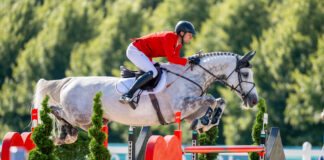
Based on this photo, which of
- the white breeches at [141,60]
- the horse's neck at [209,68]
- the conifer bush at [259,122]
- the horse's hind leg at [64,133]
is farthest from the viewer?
the horse's hind leg at [64,133]

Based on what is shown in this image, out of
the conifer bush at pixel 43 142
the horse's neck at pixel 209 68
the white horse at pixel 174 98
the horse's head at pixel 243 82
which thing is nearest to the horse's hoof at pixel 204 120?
the white horse at pixel 174 98

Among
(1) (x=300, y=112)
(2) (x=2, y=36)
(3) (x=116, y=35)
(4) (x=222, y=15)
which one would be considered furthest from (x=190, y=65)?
(2) (x=2, y=36)

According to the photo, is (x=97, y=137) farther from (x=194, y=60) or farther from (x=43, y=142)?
(x=194, y=60)

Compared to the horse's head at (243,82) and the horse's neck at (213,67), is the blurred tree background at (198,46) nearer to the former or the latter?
the horse's neck at (213,67)

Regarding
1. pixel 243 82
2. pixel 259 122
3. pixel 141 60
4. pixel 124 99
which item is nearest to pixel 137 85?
pixel 124 99

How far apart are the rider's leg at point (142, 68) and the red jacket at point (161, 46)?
10 cm

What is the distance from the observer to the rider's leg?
23.1ft

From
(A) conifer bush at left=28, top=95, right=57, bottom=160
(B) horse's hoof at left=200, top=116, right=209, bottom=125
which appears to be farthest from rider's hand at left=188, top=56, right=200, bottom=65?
(A) conifer bush at left=28, top=95, right=57, bottom=160

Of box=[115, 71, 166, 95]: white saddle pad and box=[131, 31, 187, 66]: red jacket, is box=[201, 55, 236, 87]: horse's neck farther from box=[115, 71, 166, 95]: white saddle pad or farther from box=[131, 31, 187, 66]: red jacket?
box=[115, 71, 166, 95]: white saddle pad

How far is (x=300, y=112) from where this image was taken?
21312 millimetres

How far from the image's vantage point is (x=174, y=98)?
7160 mm

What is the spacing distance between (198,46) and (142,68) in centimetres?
1774

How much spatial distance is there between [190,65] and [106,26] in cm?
2156

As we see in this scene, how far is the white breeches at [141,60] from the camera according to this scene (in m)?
7.15
